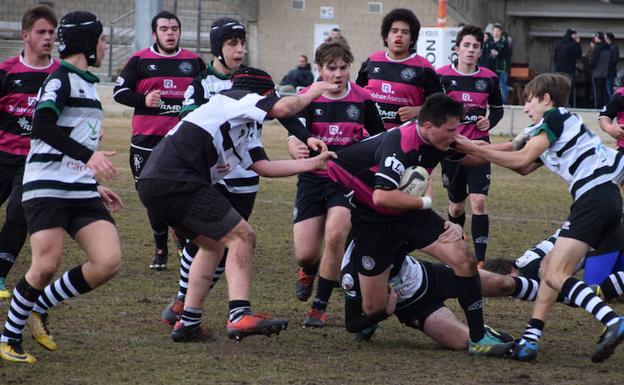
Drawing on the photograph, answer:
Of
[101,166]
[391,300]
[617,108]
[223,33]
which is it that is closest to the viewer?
[101,166]

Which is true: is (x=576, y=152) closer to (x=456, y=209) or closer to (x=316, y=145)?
(x=316, y=145)

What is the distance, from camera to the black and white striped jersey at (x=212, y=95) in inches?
307

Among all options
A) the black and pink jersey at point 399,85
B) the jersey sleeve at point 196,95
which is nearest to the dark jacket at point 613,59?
the black and pink jersey at point 399,85

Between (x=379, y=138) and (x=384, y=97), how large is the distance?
245cm

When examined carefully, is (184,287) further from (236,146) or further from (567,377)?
(567,377)

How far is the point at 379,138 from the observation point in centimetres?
716

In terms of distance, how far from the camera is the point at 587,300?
6586mm

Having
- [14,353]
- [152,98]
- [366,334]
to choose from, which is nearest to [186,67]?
[152,98]

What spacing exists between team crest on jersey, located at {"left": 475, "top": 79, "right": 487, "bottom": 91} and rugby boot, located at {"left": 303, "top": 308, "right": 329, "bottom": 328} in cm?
400

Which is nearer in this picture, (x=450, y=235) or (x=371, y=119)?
(x=450, y=235)

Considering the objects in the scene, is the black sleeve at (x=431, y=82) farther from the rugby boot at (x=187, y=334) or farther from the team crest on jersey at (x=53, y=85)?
the team crest on jersey at (x=53, y=85)

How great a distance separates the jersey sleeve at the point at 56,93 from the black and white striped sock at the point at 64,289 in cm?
97

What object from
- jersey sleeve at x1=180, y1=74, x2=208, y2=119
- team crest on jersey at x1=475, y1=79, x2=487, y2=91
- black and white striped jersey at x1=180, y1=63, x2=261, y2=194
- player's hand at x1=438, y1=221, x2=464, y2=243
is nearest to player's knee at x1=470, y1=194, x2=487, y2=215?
team crest on jersey at x1=475, y1=79, x2=487, y2=91

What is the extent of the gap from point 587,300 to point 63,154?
3.26 meters
